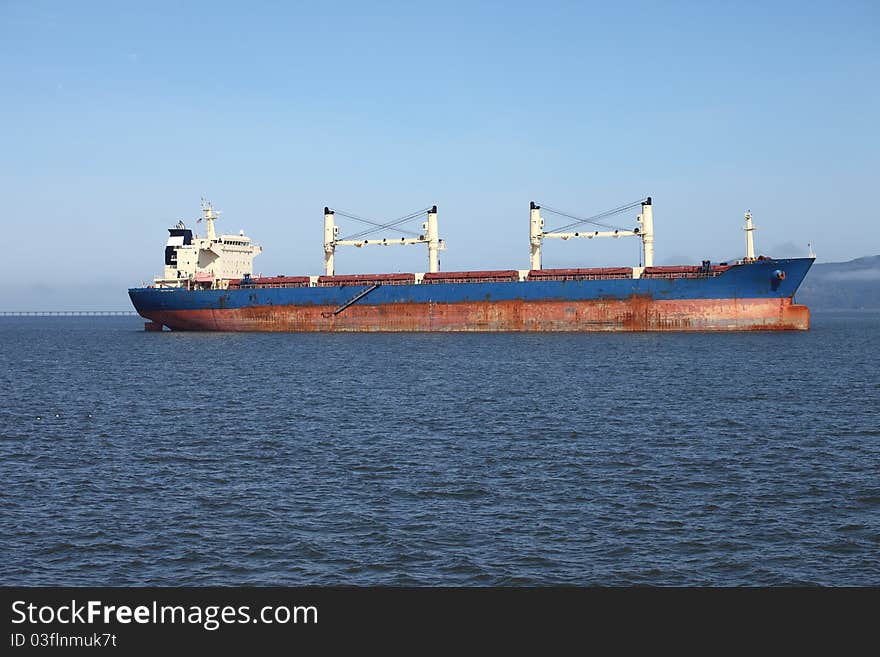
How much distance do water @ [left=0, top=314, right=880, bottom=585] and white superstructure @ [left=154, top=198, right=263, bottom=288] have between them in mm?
40897

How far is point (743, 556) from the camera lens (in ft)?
41.3

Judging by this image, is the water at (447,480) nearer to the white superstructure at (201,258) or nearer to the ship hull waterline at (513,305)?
the ship hull waterline at (513,305)

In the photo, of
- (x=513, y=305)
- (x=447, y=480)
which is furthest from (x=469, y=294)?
(x=447, y=480)

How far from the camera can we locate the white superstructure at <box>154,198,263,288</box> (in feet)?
256

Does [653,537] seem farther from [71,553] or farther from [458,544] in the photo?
[71,553]

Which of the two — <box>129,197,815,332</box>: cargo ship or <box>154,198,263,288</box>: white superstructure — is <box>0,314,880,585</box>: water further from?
<box>154,198,263,288</box>: white superstructure

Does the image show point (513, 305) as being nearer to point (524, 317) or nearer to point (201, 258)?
point (524, 317)

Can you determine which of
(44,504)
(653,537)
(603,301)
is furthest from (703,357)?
(44,504)

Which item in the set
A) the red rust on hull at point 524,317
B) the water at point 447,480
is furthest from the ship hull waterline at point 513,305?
the water at point 447,480

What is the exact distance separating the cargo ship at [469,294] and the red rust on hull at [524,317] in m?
0.08

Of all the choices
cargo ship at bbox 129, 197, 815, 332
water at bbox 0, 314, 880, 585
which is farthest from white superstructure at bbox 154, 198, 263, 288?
water at bbox 0, 314, 880, 585

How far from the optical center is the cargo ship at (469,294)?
60031 mm
